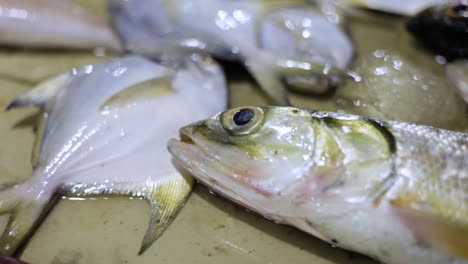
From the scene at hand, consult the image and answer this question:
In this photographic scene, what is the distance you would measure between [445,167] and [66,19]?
2.09 metres

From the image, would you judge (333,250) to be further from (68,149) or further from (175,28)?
(175,28)

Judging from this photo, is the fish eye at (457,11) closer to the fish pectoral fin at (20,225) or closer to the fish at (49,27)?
the fish at (49,27)

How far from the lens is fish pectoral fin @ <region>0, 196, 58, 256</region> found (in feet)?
6.16

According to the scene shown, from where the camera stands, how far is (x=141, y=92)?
227 cm

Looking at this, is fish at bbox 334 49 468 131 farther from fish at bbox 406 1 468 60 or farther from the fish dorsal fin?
the fish dorsal fin

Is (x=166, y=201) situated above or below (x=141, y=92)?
below

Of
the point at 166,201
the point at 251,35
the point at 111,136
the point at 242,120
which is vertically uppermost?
the point at 242,120

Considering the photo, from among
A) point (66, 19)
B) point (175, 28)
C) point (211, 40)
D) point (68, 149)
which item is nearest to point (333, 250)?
point (68, 149)

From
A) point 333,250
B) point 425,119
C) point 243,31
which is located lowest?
point 333,250

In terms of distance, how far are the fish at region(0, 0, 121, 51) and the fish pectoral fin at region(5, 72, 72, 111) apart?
1.69 ft

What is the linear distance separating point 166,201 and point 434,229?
100cm

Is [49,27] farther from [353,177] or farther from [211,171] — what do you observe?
[353,177]

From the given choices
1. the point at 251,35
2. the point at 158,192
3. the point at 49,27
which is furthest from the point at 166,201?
the point at 49,27

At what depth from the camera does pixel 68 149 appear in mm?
2104
